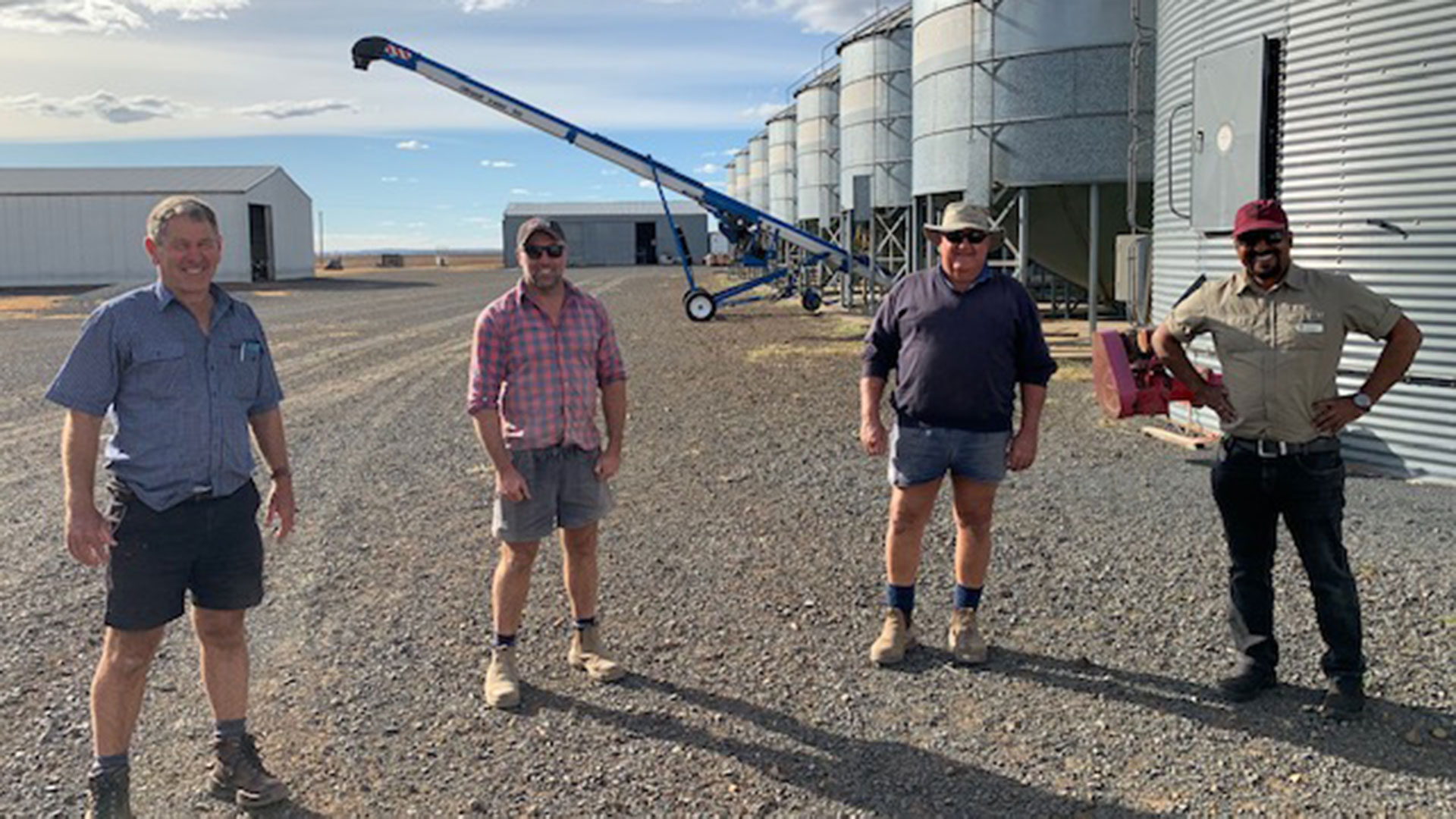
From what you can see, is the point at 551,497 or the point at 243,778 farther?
the point at 551,497

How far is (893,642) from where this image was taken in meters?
4.87

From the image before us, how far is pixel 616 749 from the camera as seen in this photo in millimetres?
4121

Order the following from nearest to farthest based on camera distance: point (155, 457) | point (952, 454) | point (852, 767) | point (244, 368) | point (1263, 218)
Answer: point (155, 457) < point (244, 368) < point (852, 767) < point (1263, 218) < point (952, 454)

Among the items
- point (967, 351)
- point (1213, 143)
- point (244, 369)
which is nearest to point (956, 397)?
point (967, 351)

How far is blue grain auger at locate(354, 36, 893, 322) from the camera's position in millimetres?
19734

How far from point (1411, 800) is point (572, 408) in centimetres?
315

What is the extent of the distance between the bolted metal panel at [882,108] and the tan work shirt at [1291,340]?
2171 cm

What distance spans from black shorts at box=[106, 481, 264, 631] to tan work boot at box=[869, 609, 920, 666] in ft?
8.15

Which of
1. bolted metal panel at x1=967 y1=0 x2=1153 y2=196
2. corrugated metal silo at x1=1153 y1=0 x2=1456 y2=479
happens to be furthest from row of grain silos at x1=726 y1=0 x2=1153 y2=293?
corrugated metal silo at x1=1153 y1=0 x2=1456 y2=479

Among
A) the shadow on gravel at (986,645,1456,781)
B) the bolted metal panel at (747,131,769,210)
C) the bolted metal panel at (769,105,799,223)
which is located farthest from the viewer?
the bolted metal panel at (747,131,769,210)

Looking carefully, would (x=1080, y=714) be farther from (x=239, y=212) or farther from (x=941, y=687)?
(x=239, y=212)

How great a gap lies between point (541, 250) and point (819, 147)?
3092 centimetres

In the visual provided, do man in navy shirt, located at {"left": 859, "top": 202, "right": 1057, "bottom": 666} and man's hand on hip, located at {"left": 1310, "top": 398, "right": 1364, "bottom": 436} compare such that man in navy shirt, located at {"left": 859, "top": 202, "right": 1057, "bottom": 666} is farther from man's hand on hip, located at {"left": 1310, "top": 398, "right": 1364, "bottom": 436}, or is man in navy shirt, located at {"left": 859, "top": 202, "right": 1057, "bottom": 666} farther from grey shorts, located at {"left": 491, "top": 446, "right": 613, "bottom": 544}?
grey shorts, located at {"left": 491, "top": 446, "right": 613, "bottom": 544}

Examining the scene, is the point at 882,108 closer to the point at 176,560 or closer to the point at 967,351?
the point at 967,351
